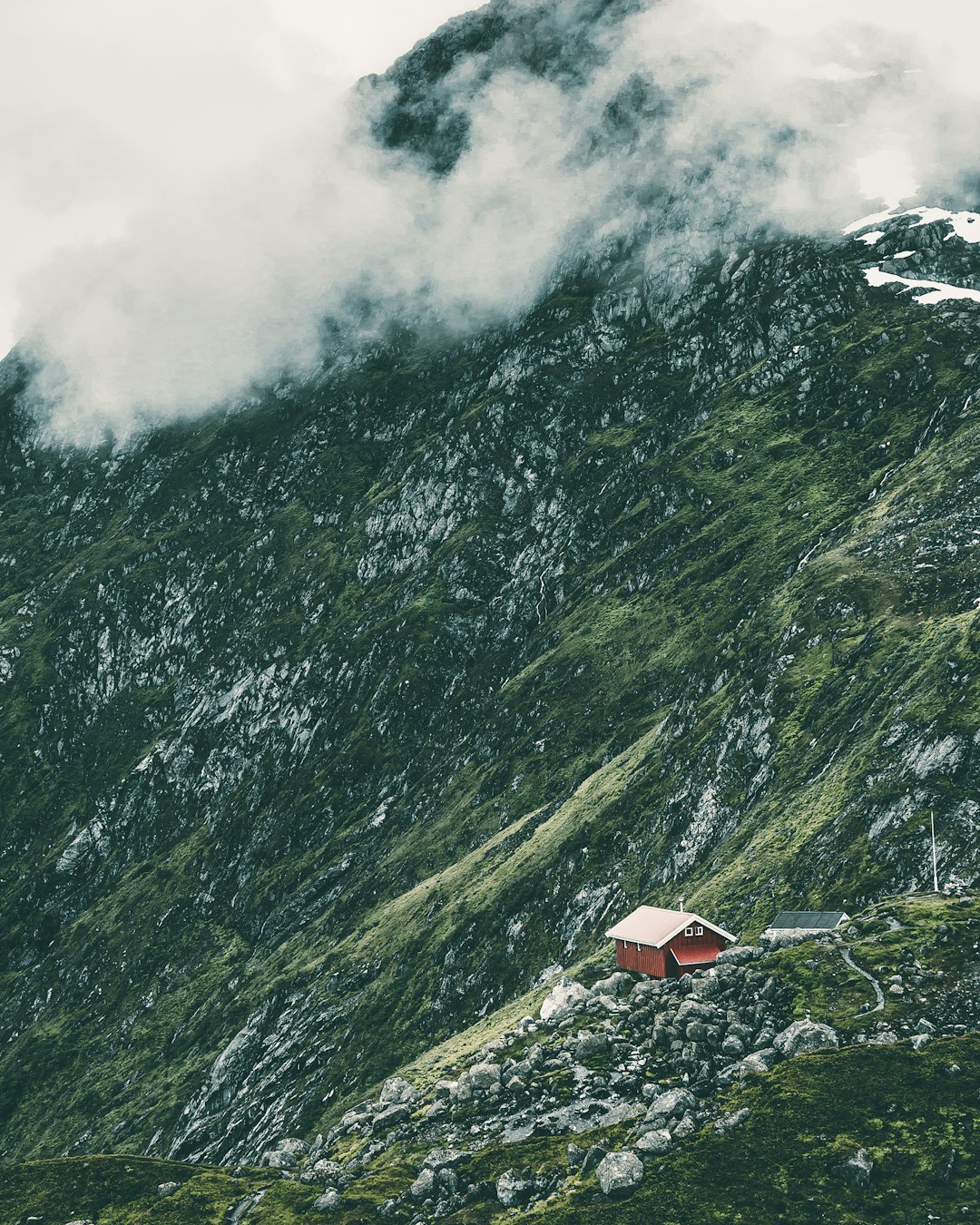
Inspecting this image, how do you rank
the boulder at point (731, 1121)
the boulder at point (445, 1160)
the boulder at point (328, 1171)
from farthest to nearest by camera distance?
the boulder at point (328, 1171) < the boulder at point (445, 1160) < the boulder at point (731, 1121)

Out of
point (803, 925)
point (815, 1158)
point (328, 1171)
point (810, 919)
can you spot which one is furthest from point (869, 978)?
point (328, 1171)

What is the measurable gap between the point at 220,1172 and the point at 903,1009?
140 ft

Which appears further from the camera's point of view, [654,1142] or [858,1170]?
[654,1142]

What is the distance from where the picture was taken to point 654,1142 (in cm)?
5097

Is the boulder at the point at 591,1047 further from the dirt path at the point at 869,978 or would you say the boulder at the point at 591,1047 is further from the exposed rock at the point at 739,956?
the dirt path at the point at 869,978

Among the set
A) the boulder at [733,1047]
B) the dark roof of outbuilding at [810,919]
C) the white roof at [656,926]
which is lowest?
the dark roof of outbuilding at [810,919]

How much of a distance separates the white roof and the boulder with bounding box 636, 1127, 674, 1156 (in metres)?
25.7

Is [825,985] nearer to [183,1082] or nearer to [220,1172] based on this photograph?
[220,1172]

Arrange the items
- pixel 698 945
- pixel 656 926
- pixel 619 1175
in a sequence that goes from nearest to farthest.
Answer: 1. pixel 619 1175
2. pixel 698 945
3. pixel 656 926

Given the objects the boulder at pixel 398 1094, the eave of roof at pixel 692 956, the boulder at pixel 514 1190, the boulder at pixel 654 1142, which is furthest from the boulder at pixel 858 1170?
the boulder at pixel 398 1094

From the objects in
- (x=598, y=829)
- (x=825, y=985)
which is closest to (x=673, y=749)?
(x=598, y=829)

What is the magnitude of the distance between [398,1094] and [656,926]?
22261mm

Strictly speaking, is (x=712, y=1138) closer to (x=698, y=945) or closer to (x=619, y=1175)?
(x=619, y=1175)

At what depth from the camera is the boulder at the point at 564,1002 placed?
7017cm
